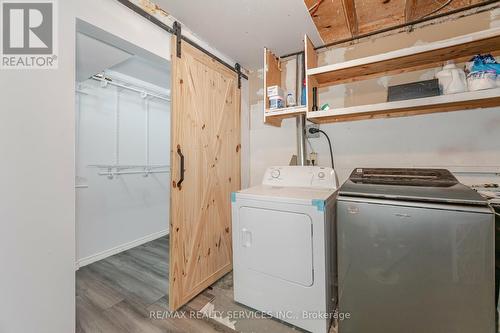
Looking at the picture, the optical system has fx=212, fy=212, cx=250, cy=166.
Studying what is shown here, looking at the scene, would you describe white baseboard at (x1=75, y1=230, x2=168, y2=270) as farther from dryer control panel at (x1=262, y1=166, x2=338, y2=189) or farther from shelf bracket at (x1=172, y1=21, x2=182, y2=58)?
shelf bracket at (x1=172, y1=21, x2=182, y2=58)

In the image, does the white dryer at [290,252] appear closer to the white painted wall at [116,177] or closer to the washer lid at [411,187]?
the washer lid at [411,187]

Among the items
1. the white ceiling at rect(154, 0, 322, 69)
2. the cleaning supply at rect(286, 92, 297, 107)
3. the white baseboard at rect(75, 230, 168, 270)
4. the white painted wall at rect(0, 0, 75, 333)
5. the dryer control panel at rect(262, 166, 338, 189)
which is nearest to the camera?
the white painted wall at rect(0, 0, 75, 333)

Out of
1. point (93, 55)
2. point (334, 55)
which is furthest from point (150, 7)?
point (334, 55)

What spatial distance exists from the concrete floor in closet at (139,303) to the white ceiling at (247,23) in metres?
2.34

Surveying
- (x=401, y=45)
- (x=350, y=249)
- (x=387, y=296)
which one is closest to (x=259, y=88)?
(x=401, y=45)

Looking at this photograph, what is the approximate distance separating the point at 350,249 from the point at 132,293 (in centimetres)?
192

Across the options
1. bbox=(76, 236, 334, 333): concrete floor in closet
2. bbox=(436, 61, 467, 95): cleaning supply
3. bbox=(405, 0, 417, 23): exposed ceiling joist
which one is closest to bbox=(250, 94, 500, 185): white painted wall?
bbox=(436, 61, 467, 95): cleaning supply

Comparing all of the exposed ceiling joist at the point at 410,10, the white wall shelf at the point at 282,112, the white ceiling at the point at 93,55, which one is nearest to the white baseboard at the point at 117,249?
the white ceiling at the point at 93,55

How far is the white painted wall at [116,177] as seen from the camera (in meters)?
2.49

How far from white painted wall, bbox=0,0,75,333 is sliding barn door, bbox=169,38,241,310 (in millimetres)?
633

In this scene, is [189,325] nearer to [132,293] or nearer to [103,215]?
[132,293]

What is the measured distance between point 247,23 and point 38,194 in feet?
5.94

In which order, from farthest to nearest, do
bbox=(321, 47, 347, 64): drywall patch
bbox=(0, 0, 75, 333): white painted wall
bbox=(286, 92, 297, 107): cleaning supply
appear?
1. bbox=(286, 92, 297, 107): cleaning supply
2. bbox=(321, 47, 347, 64): drywall patch
3. bbox=(0, 0, 75, 333): white painted wall

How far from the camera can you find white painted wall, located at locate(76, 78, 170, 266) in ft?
8.16
